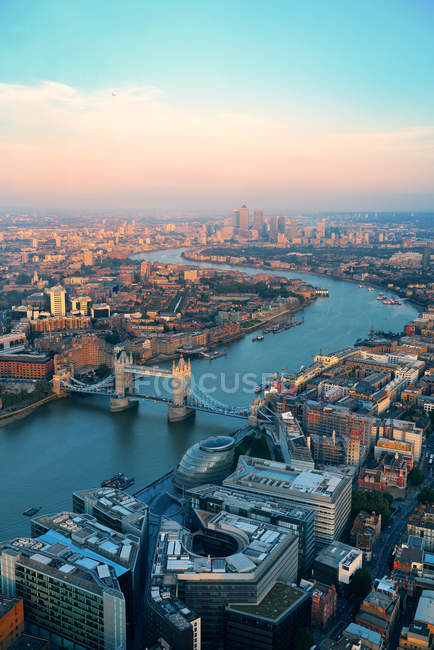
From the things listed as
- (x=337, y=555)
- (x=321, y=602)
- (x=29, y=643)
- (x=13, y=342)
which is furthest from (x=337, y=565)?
(x=13, y=342)

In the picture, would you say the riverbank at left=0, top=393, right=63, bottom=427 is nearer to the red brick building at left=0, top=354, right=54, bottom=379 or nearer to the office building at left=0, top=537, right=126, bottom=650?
the red brick building at left=0, top=354, right=54, bottom=379

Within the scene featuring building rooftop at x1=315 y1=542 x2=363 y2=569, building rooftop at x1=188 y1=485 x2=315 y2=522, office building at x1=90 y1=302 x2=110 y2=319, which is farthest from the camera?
office building at x1=90 y1=302 x2=110 y2=319

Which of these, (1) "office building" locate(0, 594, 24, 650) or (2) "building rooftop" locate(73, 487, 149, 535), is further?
(2) "building rooftop" locate(73, 487, 149, 535)

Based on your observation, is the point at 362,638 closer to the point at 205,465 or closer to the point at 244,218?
the point at 205,465

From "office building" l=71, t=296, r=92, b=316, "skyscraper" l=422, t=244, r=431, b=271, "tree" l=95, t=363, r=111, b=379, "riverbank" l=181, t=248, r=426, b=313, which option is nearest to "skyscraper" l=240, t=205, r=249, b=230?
"riverbank" l=181, t=248, r=426, b=313

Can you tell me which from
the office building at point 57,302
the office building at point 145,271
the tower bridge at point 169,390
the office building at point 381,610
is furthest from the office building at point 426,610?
the office building at point 145,271
